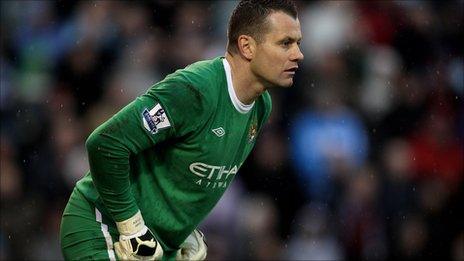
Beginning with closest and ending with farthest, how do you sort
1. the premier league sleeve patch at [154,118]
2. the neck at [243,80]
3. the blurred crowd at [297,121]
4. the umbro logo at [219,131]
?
the premier league sleeve patch at [154,118] < the umbro logo at [219,131] < the neck at [243,80] < the blurred crowd at [297,121]

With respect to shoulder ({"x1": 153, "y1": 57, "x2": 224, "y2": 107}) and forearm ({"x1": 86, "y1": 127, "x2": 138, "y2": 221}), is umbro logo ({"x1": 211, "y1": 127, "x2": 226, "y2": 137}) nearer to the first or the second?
shoulder ({"x1": 153, "y1": 57, "x2": 224, "y2": 107})

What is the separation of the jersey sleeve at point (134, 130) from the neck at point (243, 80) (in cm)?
29

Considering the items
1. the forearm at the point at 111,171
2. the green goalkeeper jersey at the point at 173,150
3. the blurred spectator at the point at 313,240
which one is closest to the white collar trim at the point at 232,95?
the green goalkeeper jersey at the point at 173,150

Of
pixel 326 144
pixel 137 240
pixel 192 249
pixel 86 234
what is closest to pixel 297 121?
pixel 326 144

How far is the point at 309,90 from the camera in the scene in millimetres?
9234

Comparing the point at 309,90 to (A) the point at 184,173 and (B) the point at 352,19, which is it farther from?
(A) the point at 184,173

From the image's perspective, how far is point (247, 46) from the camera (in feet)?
16.1

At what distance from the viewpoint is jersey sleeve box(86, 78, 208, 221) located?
4.54 metres

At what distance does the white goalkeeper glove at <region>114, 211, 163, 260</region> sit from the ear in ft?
2.91

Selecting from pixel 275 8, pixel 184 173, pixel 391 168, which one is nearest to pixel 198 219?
pixel 184 173

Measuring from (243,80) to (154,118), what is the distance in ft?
1.88

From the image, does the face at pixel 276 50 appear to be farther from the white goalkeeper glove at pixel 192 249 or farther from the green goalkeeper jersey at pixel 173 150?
the white goalkeeper glove at pixel 192 249

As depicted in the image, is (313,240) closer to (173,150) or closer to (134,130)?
(173,150)

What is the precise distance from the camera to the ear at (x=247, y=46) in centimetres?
491
